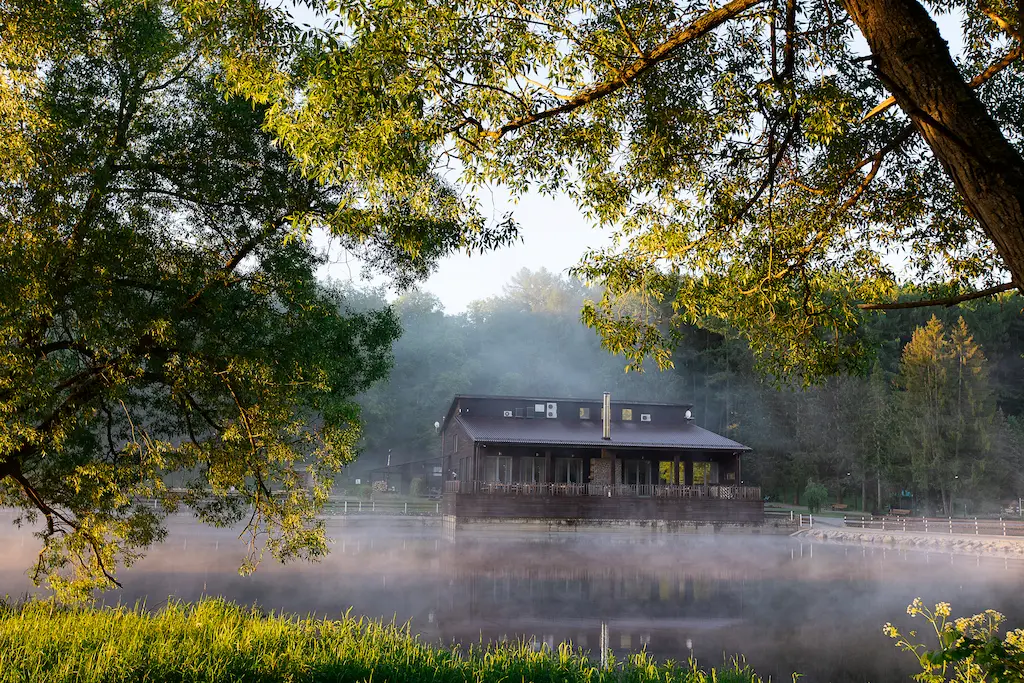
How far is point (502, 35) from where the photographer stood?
22.4ft

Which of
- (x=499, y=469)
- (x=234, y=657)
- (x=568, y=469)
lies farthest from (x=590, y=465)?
(x=234, y=657)

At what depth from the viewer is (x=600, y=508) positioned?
3566cm

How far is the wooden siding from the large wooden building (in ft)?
0.14

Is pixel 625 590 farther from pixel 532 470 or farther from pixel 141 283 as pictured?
pixel 532 470

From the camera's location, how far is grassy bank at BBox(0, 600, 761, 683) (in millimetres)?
7359

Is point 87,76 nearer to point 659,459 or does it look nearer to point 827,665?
point 827,665

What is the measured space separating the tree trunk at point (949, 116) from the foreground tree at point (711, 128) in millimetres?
13

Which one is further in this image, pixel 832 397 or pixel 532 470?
pixel 832 397

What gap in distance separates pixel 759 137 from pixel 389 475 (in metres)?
55.2

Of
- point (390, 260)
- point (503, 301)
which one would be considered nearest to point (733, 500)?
point (390, 260)

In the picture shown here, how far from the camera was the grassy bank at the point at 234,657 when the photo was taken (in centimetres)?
736

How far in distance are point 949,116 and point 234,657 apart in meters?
7.51

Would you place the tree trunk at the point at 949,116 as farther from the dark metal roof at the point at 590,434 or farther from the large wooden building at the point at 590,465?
the dark metal roof at the point at 590,434

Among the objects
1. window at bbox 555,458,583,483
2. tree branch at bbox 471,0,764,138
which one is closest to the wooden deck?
window at bbox 555,458,583,483
